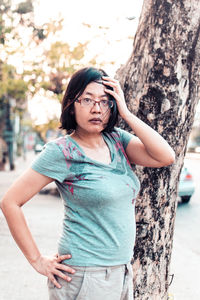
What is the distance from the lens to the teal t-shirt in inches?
72.8

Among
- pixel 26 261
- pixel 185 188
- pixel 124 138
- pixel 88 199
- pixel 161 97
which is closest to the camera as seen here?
pixel 88 199

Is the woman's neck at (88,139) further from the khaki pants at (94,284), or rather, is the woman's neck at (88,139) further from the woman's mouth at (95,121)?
the khaki pants at (94,284)

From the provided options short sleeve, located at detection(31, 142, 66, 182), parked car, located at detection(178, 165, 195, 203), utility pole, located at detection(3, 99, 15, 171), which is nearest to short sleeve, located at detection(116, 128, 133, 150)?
short sleeve, located at detection(31, 142, 66, 182)

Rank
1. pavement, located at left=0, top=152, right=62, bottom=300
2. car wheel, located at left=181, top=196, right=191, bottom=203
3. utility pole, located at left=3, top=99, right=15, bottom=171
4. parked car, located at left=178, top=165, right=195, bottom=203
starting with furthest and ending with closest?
utility pole, located at left=3, top=99, right=15, bottom=171
car wheel, located at left=181, top=196, right=191, bottom=203
parked car, located at left=178, top=165, right=195, bottom=203
pavement, located at left=0, top=152, right=62, bottom=300

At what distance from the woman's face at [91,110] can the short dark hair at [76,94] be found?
1.0 inches

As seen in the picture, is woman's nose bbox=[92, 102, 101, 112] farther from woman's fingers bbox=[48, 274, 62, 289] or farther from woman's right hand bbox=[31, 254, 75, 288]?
woman's fingers bbox=[48, 274, 62, 289]

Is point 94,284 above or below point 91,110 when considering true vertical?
below

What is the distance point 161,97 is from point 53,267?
124cm

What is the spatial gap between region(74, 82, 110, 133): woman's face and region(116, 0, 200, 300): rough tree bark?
721 millimetres

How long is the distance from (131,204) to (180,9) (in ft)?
4.34

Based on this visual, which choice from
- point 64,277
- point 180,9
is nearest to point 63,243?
point 64,277

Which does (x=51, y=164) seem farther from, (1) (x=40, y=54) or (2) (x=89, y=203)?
(1) (x=40, y=54)

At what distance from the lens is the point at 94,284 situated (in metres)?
1.86

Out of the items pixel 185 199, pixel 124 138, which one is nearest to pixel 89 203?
Answer: pixel 124 138
